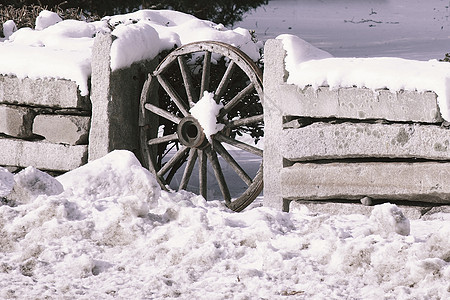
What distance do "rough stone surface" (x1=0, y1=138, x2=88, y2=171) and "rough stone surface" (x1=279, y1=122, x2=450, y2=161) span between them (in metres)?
1.99

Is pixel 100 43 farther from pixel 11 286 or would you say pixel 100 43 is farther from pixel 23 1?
pixel 23 1

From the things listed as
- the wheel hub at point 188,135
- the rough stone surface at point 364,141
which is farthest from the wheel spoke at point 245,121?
the rough stone surface at point 364,141

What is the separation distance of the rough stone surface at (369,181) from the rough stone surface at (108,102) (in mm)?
1637

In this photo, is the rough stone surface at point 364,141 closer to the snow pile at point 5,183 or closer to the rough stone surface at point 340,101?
the rough stone surface at point 340,101

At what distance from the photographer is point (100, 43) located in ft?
23.8

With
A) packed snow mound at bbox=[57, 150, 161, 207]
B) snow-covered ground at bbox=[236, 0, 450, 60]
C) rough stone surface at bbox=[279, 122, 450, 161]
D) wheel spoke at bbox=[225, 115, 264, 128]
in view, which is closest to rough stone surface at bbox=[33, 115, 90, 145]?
wheel spoke at bbox=[225, 115, 264, 128]

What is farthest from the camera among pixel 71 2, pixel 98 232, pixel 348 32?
pixel 348 32

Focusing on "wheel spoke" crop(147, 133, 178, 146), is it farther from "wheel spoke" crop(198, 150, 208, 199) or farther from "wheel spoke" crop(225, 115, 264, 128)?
"wheel spoke" crop(225, 115, 264, 128)

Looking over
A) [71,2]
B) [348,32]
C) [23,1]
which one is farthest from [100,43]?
[348,32]

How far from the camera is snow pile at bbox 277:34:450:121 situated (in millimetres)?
5727

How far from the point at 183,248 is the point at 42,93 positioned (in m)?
3.42

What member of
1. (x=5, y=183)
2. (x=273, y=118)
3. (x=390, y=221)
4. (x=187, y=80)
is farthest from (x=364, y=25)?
(x=390, y=221)

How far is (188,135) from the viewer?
726 centimetres

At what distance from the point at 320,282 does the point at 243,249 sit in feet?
1.77
